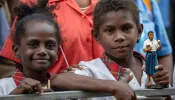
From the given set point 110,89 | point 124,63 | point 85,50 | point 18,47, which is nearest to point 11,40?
point 18,47

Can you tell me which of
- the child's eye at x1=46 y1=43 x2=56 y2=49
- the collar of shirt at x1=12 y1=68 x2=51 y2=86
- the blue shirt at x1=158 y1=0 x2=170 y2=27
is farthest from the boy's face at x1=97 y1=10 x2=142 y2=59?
the blue shirt at x1=158 y1=0 x2=170 y2=27

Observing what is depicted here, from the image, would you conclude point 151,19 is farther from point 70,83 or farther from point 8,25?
point 70,83

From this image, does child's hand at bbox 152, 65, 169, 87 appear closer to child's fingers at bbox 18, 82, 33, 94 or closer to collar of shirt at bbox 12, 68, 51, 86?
child's fingers at bbox 18, 82, 33, 94

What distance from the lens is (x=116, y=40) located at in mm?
4559

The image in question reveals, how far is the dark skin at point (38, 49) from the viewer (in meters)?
4.65

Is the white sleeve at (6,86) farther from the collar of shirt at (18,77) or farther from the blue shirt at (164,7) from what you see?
the blue shirt at (164,7)

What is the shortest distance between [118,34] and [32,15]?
2.54 ft

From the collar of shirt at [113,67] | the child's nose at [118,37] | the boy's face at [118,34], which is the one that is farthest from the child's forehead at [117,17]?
the collar of shirt at [113,67]

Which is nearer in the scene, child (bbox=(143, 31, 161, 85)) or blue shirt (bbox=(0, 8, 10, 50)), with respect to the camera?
child (bbox=(143, 31, 161, 85))

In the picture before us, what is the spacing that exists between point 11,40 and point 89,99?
0.97 meters

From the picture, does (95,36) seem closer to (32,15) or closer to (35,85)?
(32,15)

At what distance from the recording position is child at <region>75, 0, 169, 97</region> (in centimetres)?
456

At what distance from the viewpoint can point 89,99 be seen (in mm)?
4398

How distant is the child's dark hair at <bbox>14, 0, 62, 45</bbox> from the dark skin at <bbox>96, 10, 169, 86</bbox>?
42cm
